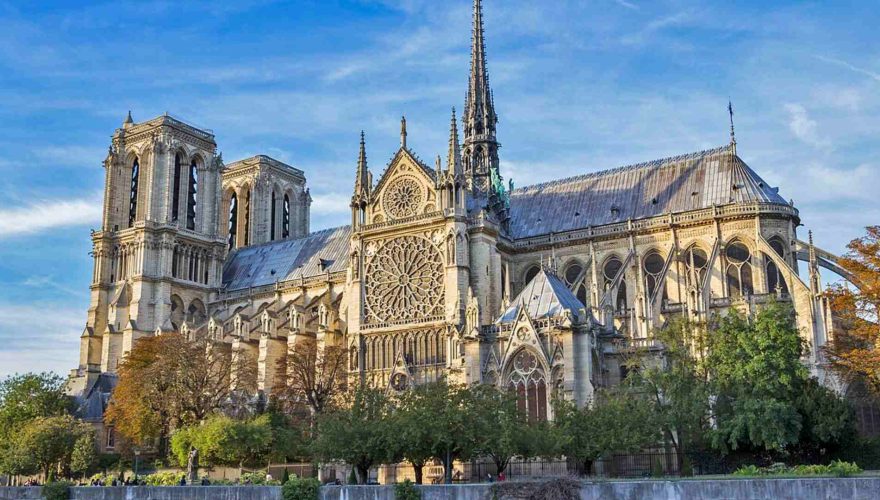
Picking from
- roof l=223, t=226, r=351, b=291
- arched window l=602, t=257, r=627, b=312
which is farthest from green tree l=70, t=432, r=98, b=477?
arched window l=602, t=257, r=627, b=312

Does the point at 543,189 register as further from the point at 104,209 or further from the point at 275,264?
the point at 104,209

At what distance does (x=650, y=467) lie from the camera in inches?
1523

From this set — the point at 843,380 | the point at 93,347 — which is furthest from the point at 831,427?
the point at 93,347

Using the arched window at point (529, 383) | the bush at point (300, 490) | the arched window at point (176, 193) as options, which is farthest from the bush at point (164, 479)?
the arched window at point (176, 193)

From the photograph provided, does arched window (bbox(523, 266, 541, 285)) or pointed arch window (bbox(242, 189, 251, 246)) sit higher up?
pointed arch window (bbox(242, 189, 251, 246))

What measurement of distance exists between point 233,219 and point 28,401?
35.0 m

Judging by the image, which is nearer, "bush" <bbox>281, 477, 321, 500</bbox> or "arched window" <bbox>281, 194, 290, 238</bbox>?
"bush" <bbox>281, 477, 321, 500</bbox>

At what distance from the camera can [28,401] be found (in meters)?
61.3

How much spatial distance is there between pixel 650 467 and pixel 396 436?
1000 centimetres

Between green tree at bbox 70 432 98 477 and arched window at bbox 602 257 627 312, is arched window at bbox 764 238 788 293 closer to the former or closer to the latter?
arched window at bbox 602 257 627 312

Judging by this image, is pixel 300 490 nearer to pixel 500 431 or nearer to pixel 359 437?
pixel 359 437

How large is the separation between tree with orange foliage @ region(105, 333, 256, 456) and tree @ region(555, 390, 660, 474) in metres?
23.4

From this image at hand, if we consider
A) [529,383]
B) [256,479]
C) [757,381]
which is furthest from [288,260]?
[757,381]

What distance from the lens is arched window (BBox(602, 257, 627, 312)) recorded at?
2314 inches
